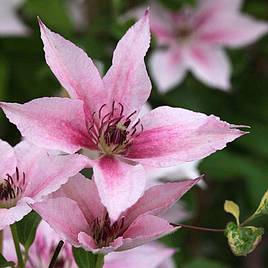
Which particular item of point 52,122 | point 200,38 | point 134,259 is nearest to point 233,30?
point 200,38

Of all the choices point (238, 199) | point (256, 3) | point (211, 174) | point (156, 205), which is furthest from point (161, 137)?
point (256, 3)

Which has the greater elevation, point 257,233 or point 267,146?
point 257,233

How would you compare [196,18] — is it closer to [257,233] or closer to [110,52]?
[110,52]

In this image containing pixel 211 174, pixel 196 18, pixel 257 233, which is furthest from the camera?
pixel 196 18

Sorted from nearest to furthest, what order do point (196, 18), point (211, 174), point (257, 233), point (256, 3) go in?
point (257, 233), point (211, 174), point (196, 18), point (256, 3)

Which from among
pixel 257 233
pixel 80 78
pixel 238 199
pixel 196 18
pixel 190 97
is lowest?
pixel 238 199

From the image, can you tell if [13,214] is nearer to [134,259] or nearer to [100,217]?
[100,217]

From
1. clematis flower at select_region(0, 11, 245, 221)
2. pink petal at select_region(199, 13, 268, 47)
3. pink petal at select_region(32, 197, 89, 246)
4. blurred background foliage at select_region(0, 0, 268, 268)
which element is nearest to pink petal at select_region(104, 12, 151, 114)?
clematis flower at select_region(0, 11, 245, 221)

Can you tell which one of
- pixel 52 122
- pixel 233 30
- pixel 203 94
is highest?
pixel 52 122
